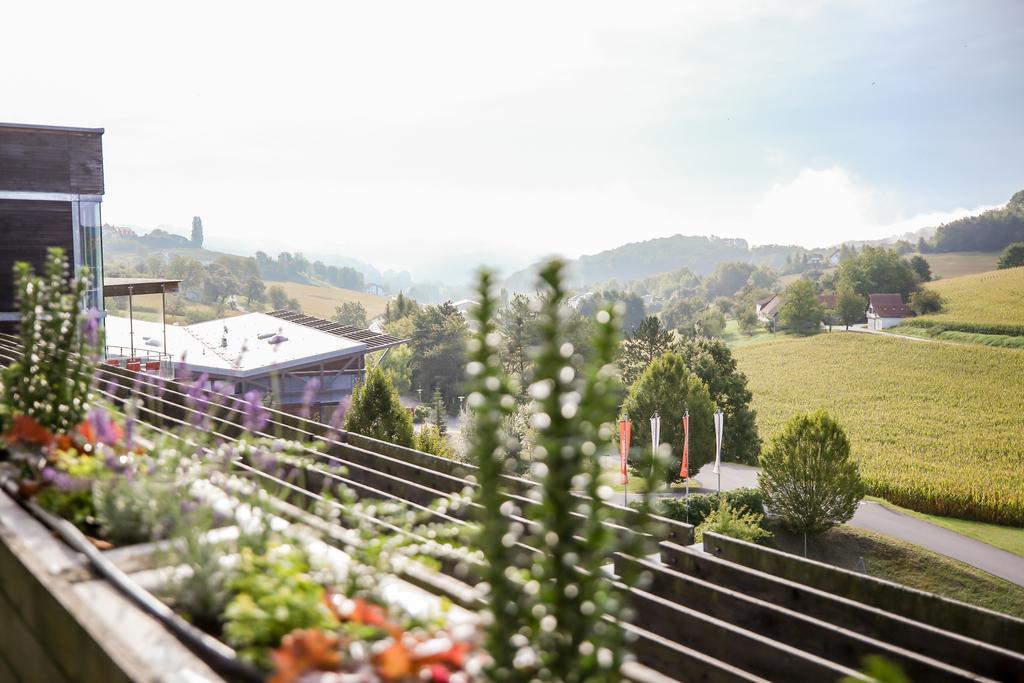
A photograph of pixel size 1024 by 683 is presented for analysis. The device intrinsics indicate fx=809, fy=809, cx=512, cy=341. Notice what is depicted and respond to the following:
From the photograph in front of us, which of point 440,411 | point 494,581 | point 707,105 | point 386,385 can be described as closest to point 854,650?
point 494,581

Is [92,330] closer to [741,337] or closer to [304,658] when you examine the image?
[304,658]

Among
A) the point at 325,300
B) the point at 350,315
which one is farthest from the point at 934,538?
the point at 325,300

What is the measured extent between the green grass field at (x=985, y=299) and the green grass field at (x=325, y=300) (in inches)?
2396

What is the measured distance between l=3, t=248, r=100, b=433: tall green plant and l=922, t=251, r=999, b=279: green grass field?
8508cm

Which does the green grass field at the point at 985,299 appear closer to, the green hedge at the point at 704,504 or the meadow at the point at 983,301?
the meadow at the point at 983,301

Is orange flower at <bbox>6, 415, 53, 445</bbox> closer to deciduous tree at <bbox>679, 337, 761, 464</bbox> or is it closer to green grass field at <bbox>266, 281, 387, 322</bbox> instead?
deciduous tree at <bbox>679, 337, 761, 464</bbox>

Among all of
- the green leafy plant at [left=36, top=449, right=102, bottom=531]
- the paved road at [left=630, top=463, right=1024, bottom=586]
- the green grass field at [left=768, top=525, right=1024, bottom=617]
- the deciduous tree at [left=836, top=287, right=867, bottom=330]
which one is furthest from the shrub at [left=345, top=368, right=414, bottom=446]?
the deciduous tree at [left=836, top=287, right=867, bottom=330]

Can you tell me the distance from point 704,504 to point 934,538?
852 centimetres

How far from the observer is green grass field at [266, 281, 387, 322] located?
99625mm

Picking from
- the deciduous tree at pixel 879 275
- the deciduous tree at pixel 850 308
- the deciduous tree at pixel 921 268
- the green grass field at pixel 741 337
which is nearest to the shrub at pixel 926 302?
the deciduous tree at pixel 850 308

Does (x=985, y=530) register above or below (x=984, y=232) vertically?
below

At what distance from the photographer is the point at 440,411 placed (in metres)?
49.3

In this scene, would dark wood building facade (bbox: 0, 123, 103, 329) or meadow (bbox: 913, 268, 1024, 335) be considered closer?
dark wood building facade (bbox: 0, 123, 103, 329)

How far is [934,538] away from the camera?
25.2 metres
